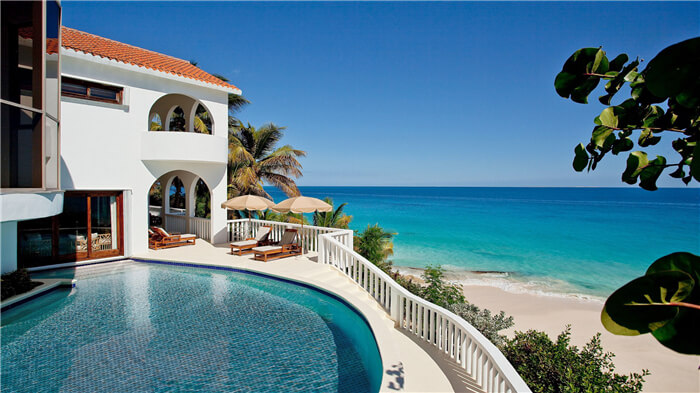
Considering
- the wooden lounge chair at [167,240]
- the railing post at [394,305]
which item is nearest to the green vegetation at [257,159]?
the wooden lounge chair at [167,240]

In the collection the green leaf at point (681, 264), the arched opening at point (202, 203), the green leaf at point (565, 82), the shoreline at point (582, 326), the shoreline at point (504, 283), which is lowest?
the shoreline at point (504, 283)

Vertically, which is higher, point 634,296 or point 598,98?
point 598,98

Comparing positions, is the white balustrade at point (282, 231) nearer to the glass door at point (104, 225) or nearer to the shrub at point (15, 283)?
the glass door at point (104, 225)

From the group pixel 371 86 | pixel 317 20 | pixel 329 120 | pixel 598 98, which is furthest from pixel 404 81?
pixel 598 98

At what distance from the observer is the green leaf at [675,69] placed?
2.38 ft

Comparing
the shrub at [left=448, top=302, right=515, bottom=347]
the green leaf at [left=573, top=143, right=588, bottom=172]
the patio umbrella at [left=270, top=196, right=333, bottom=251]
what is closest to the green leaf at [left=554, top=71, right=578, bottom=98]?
the green leaf at [left=573, top=143, right=588, bottom=172]

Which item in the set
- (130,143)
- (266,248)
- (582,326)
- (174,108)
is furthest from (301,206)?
(582,326)

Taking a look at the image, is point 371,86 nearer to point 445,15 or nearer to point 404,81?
point 404,81

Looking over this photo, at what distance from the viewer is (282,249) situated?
485 inches

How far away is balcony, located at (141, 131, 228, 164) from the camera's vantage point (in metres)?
12.4

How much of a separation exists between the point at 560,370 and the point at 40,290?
1251 cm

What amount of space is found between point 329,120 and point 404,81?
15.8 m

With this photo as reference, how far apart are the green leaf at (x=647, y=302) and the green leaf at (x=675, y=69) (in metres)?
0.43

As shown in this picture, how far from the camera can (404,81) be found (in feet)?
129
